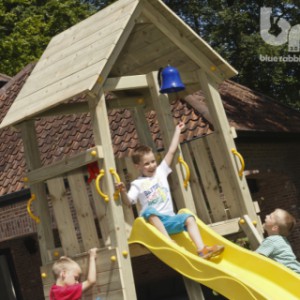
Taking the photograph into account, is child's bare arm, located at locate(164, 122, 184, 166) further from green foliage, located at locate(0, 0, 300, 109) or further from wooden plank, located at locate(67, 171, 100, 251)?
green foliage, located at locate(0, 0, 300, 109)

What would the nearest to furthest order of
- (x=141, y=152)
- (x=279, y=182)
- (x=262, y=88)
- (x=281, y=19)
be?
(x=141, y=152)
(x=279, y=182)
(x=281, y=19)
(x=262, y=88)

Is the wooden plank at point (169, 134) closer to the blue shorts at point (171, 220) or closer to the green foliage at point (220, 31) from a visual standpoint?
the blue shorts at point (171, 220)

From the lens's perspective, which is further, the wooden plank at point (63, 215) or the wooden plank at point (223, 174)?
the wooden plank at point (223, 174)

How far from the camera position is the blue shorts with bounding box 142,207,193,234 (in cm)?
646

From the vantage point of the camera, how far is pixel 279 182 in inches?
585

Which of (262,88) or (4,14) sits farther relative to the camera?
(4,14)

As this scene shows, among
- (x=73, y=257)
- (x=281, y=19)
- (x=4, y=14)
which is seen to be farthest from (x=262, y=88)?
(x=73, y=257)

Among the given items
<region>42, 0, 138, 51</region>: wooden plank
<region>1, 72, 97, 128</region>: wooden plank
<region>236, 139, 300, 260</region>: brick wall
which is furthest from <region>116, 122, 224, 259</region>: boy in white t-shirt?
<region>236, 139, 300, 260</region>: brick wall

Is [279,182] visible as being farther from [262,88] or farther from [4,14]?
[4,14]

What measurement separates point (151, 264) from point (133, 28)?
886cm

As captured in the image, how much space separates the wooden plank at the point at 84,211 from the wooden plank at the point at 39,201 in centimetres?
44

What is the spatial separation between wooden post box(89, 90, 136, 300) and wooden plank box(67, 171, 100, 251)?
24.4 inches

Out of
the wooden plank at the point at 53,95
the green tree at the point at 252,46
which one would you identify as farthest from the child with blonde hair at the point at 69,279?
the green tree at the point at 252,46

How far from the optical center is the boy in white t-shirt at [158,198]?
6.39m
